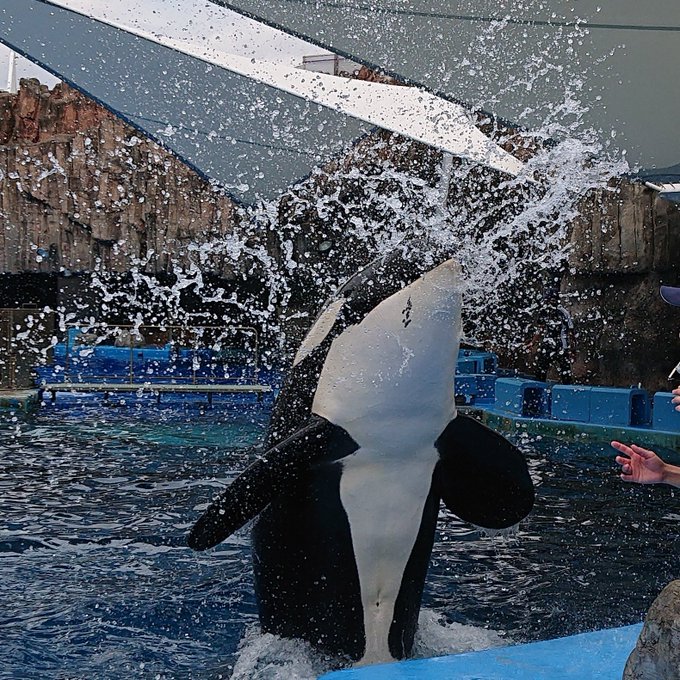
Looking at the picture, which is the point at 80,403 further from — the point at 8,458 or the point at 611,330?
the point at 611,330

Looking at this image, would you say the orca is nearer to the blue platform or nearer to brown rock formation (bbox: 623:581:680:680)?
the blue platform

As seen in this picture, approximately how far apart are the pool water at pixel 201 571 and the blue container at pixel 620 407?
1.53 meters

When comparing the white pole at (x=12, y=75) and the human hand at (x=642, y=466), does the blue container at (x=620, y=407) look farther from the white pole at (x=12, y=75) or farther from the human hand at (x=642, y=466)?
the white pole at (x=12, y=75)

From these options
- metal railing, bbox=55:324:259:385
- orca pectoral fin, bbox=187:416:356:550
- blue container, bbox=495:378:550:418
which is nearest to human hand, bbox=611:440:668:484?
orca pectoral fin, bbox=187:416:356:550

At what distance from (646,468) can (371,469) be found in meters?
0.84

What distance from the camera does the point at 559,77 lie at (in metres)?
6.25

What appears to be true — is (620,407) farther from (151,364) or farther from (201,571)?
(151,364)

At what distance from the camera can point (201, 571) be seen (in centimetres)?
457

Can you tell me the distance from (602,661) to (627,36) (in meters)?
5.18

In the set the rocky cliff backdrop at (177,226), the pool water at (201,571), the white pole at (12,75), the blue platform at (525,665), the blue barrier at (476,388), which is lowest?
the pool water at (201,571)

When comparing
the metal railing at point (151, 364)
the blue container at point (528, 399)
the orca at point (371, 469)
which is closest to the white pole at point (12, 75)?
the metal railing at point (151, 364)

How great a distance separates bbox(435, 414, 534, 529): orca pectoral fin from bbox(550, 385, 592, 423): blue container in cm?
756

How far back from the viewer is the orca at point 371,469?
8.90ft

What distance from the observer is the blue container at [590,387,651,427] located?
992 centimetres
